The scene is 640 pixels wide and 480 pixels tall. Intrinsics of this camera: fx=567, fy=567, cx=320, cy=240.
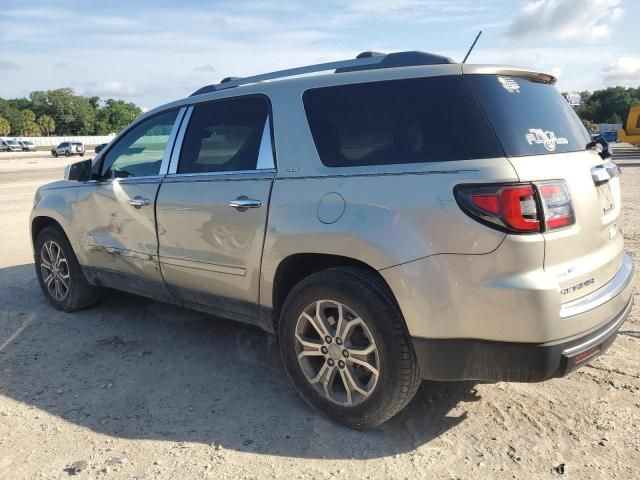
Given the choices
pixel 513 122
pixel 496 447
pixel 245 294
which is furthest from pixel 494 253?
pixel 245 294

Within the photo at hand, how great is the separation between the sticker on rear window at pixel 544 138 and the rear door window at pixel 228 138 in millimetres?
1443

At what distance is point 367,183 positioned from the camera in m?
2.84

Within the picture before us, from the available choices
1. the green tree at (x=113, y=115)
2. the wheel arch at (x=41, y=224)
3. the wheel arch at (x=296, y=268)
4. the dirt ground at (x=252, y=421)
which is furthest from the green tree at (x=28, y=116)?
the wheel arch at (x=296, y=268)

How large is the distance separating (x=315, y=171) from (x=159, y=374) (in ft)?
6.03

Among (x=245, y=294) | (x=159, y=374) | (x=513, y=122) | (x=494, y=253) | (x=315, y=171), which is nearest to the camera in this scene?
(x=494, y=253)

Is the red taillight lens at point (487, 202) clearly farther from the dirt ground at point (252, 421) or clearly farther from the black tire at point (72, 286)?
the black tire at point (72, 286)

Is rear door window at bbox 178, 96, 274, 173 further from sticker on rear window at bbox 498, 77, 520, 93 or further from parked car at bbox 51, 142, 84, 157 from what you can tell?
parked car at bbox 51, 142, 84, 157

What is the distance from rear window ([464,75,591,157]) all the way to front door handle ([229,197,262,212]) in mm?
1356

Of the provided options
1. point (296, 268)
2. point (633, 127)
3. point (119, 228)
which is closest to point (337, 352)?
point (296, 268)

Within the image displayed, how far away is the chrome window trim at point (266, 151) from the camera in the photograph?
3.39 meters

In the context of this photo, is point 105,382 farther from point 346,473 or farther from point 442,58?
point 442,58

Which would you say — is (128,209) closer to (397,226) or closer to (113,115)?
(397,226)

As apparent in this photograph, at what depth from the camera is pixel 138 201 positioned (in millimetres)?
4156

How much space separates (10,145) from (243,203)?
7010 centimetres
